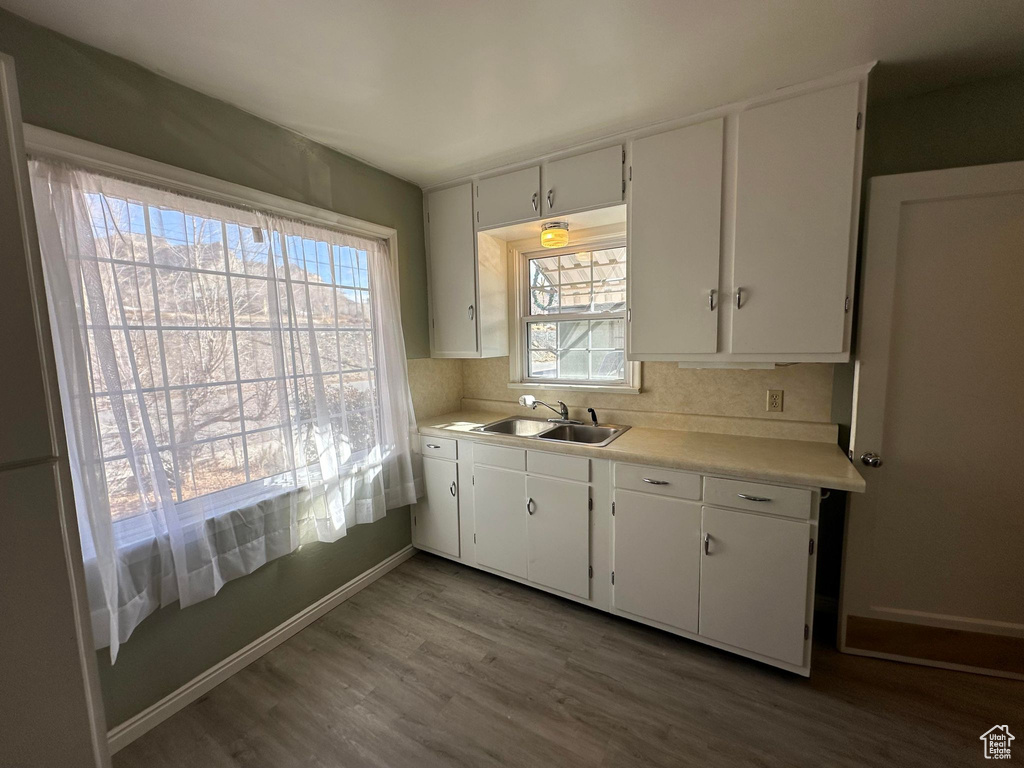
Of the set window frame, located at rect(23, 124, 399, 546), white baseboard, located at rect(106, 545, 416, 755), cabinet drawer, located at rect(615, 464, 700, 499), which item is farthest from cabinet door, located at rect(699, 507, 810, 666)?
window frame, located at rect(23, 124, 399, 546)

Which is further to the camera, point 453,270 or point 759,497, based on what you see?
point 453,270

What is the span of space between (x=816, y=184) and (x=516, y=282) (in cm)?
173

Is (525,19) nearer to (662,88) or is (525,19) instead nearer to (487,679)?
(662,88)

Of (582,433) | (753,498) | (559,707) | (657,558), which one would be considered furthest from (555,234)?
(559,707)

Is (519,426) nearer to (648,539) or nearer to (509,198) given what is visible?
(648,539)

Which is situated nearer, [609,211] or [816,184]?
[816,184]

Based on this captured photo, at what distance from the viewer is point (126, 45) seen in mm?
1450

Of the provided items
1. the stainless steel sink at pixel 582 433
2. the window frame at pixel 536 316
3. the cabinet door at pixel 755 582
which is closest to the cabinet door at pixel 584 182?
the window frame at pixel 536 316

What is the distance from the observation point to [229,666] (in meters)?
1.87

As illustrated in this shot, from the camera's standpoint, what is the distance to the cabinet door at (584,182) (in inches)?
84.5

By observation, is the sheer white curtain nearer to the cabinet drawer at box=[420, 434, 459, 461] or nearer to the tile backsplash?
the cabinet drawer at box=[420, 434, 459, 461]

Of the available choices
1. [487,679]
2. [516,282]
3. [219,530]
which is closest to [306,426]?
[219,530]

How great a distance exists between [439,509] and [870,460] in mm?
2238

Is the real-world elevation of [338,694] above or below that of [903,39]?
below
